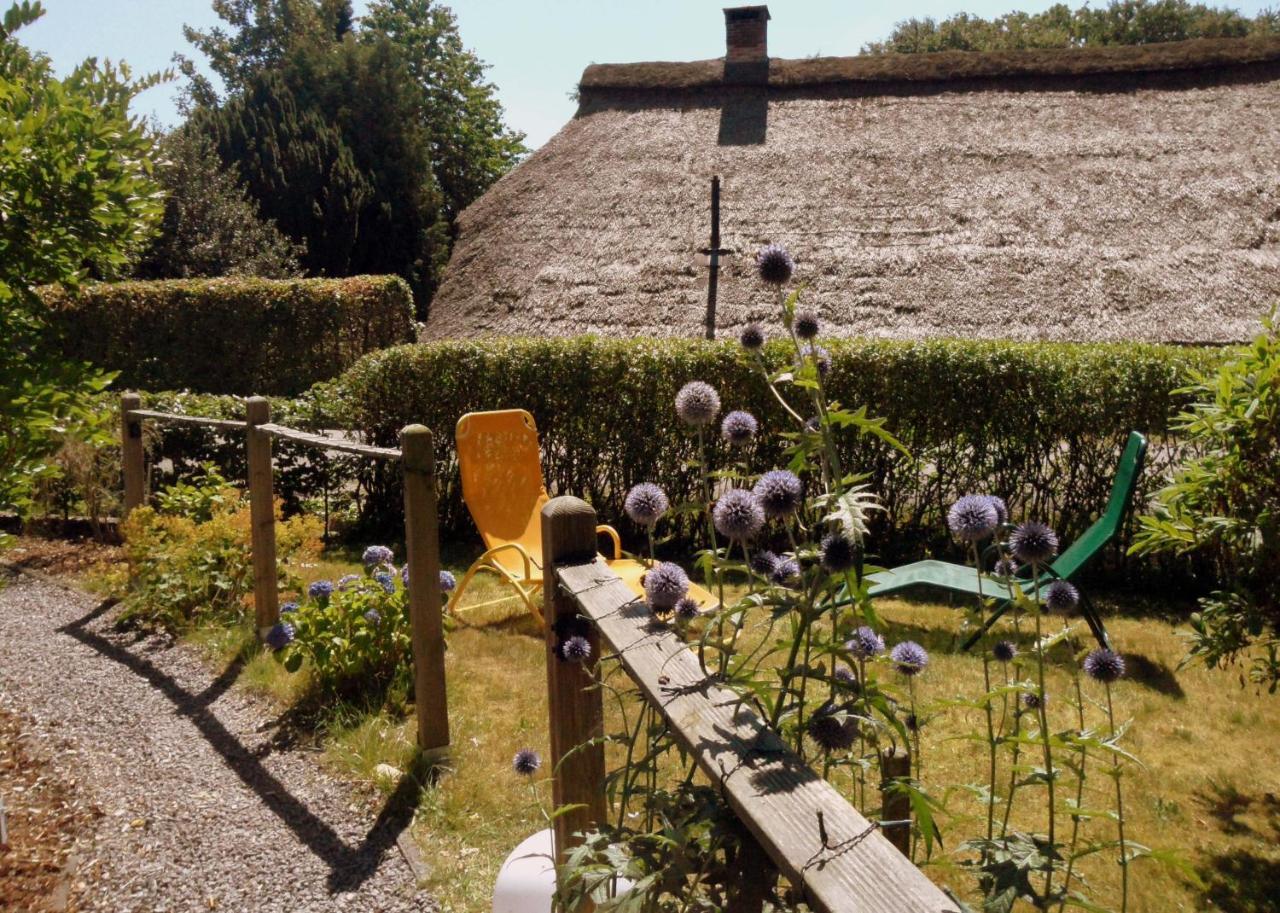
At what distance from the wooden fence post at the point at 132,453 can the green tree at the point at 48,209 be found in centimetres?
296

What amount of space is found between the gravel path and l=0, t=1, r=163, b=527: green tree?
29.0 inches

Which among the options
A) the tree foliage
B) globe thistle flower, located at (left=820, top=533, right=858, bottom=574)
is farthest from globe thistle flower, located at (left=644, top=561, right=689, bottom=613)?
the tree foliage

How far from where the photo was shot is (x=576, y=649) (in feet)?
6.54

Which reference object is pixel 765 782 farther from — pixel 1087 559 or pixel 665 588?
pixel 1087 559

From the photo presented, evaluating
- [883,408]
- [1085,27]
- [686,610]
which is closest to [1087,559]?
[883,408]

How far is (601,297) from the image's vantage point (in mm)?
11984

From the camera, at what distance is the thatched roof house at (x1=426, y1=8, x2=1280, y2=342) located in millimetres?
11031

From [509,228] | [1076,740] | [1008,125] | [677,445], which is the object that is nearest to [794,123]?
[1008,125]

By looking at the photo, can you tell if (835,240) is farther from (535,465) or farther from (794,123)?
(535,465)

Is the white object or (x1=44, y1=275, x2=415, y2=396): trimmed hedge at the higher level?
the white object

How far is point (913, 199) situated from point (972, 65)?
3452mm

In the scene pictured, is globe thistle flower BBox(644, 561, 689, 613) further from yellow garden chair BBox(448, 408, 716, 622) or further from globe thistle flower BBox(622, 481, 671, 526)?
yellow garden chair BBox(448, 408, 716, 622)

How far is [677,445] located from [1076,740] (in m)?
5.45

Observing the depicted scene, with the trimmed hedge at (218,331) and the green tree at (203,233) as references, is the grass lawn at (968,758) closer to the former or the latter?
the trimmed hedge at (218,331)
